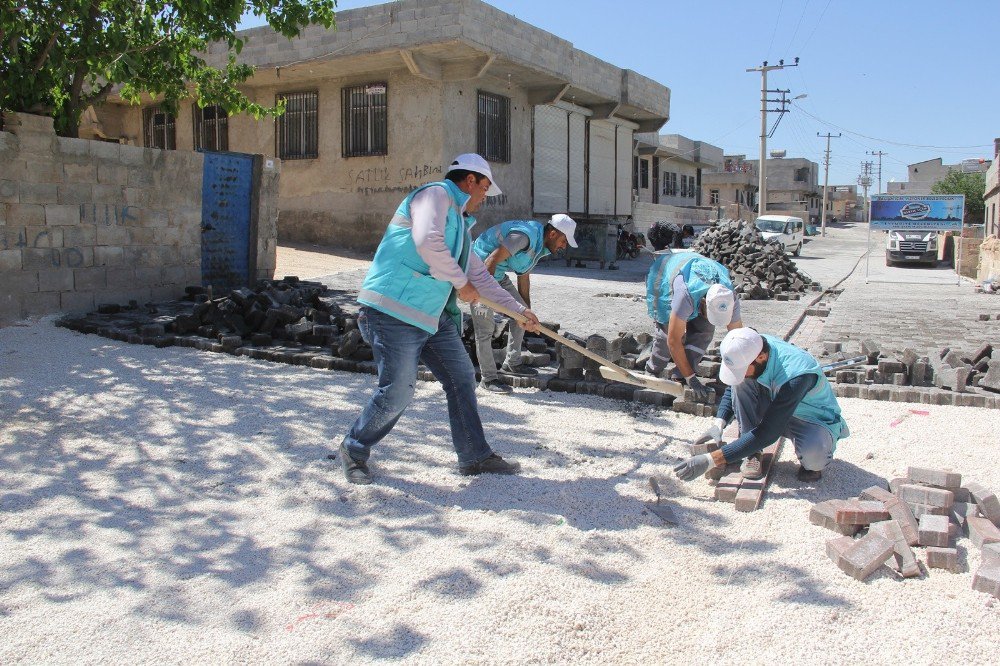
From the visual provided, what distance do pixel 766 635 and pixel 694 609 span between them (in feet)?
0.90

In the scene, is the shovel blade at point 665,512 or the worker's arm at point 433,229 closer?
the shovel blade at point 665,512

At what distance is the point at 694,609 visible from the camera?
2914 millimetres

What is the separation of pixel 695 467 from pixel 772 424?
0.43 metres

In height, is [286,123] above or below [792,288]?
above

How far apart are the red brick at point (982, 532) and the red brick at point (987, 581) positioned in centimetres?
28

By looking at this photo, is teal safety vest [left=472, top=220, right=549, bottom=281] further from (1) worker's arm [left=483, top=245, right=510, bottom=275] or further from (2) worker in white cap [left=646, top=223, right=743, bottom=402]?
(2) worker in white cap [left=646, top=223, right=743, bottom=402]

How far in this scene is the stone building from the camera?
16.6m

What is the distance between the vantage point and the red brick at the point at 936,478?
12.2 feet

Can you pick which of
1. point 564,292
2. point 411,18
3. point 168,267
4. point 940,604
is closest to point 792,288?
point 564,292

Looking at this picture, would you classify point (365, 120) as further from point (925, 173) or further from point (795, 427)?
point (925, 173)

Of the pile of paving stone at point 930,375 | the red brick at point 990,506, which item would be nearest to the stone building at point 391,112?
the pile of paving stone at point 930,375

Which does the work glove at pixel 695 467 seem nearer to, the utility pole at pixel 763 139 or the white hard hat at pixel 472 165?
the white hard hat at pixel 472 165

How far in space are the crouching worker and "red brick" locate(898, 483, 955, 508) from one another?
51 centimetres

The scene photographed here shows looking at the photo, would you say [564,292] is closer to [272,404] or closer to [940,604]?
[272,404]
